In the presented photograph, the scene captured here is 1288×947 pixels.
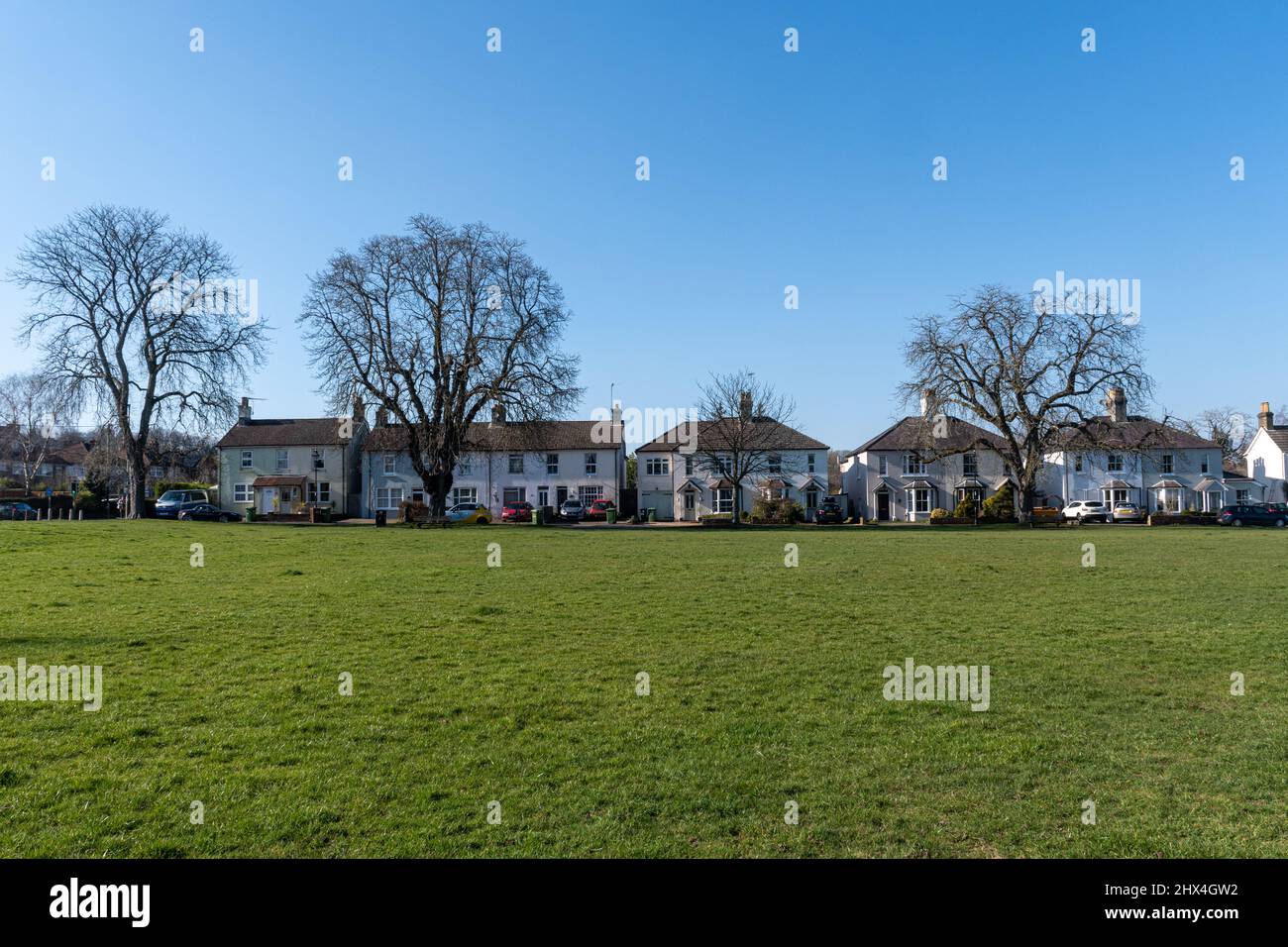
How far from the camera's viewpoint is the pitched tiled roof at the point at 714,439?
66.1m

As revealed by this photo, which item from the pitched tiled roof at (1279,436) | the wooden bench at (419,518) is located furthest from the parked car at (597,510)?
the pitched tiled roof at (1279,436)

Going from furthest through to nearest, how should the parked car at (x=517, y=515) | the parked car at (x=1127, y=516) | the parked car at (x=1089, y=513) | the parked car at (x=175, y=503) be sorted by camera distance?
1. the parked car at (x=1127, y=516)
2. the parked car at (x=1089, y=513)
3. the parked car at (x=517, y=515)
4. the parked car at (x=175, y=503)

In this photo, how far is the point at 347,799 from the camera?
6.08 m

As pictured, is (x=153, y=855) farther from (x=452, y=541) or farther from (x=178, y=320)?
(x=178, y=320)

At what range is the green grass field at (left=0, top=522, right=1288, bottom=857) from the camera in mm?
5570

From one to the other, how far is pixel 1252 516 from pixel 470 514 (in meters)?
58.5

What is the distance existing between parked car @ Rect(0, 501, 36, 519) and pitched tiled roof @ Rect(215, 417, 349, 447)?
1714cm

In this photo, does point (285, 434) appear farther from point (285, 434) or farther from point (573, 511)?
point (573, 511)

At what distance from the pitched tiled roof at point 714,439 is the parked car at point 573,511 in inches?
364

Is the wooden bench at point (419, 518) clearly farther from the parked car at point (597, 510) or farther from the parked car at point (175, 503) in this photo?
the parked car at point (175, 503)

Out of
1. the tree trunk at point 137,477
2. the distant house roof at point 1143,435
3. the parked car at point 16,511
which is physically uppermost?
the distant house roof at point 1143,435

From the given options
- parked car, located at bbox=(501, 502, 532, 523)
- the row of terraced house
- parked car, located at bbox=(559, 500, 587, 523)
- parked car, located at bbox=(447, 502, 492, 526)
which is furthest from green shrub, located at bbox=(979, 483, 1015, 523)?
parked car, located at bbox=(447, 502, 492, 526)
